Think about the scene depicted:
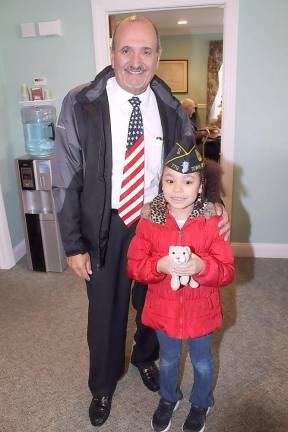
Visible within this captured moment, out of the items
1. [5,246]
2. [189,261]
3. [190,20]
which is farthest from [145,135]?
[190,20]

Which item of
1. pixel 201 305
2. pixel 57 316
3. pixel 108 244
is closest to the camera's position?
pixel 201 305

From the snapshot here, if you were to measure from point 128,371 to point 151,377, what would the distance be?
17cm

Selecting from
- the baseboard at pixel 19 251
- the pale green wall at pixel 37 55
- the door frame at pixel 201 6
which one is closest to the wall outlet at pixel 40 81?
the pale green wall at pixel 37 55

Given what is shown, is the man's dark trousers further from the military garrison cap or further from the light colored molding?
the light colored molding

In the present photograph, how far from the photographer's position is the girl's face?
1.17 metres

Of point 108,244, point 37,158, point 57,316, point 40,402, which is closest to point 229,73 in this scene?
point 37,158

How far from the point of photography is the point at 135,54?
4.08 ft

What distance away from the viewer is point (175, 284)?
1.18m

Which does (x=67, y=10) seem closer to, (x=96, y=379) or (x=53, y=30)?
(x=53, y=30)

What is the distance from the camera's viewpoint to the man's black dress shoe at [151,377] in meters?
1.72

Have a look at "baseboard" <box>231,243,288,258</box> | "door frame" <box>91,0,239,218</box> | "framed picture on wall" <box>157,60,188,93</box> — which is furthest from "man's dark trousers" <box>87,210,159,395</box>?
"framed picture on wall" <box>157,60,188,93</box>

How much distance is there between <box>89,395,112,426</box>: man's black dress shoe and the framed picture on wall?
6.42 m

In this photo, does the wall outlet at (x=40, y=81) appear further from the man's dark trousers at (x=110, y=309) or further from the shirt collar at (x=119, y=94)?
the man's dark trousers at (x=110, y=309)

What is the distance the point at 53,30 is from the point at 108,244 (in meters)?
2.01
